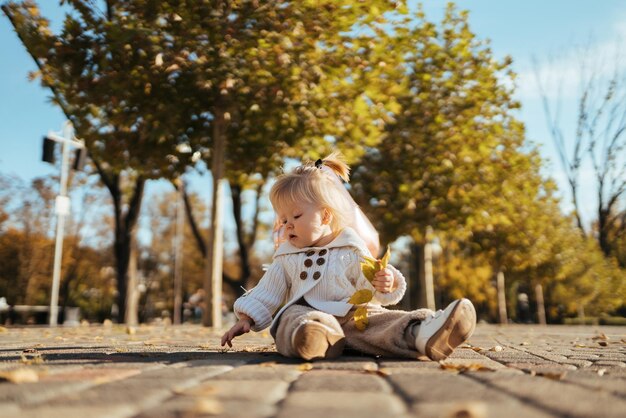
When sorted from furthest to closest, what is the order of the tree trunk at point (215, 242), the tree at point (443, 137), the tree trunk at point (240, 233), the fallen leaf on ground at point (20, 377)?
the tree trunk at point (240, 233) < the tree at point (443, 137) < the tree trunk at point (215, 242) < the fallen leaf on ground at point (20, 377)

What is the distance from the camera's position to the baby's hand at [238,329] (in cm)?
387

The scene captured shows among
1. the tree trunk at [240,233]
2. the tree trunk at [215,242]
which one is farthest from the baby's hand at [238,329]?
the tree trunk at [240,233]

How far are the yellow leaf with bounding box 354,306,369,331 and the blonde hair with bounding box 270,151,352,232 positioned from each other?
765mm

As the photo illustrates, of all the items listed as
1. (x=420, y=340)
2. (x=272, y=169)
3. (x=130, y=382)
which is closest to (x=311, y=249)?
(x=420, y=340)

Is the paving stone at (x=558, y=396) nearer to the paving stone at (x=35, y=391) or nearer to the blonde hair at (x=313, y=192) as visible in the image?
the paving stone at (x=35, y=391)

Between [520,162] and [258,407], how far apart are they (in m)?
14.8

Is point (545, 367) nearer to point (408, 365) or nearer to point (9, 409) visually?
point (408, 365)

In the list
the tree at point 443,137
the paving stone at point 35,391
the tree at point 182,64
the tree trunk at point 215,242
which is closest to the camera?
the paving stone at point 35,391

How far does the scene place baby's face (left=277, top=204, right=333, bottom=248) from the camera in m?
4.11

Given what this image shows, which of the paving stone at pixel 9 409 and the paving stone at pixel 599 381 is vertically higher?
the paving stone at pixel 9 409

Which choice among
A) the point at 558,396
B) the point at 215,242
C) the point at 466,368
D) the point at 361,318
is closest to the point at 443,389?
the point at 558,396

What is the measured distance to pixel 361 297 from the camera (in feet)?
12.0

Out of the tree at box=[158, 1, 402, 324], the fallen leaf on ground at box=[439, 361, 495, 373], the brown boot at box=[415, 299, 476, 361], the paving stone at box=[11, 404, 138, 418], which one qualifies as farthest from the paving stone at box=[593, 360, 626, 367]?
the tree at box=[158, 1, 402, 324]

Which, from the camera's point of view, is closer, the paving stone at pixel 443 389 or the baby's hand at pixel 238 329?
the paving stone at pixel 443 389
